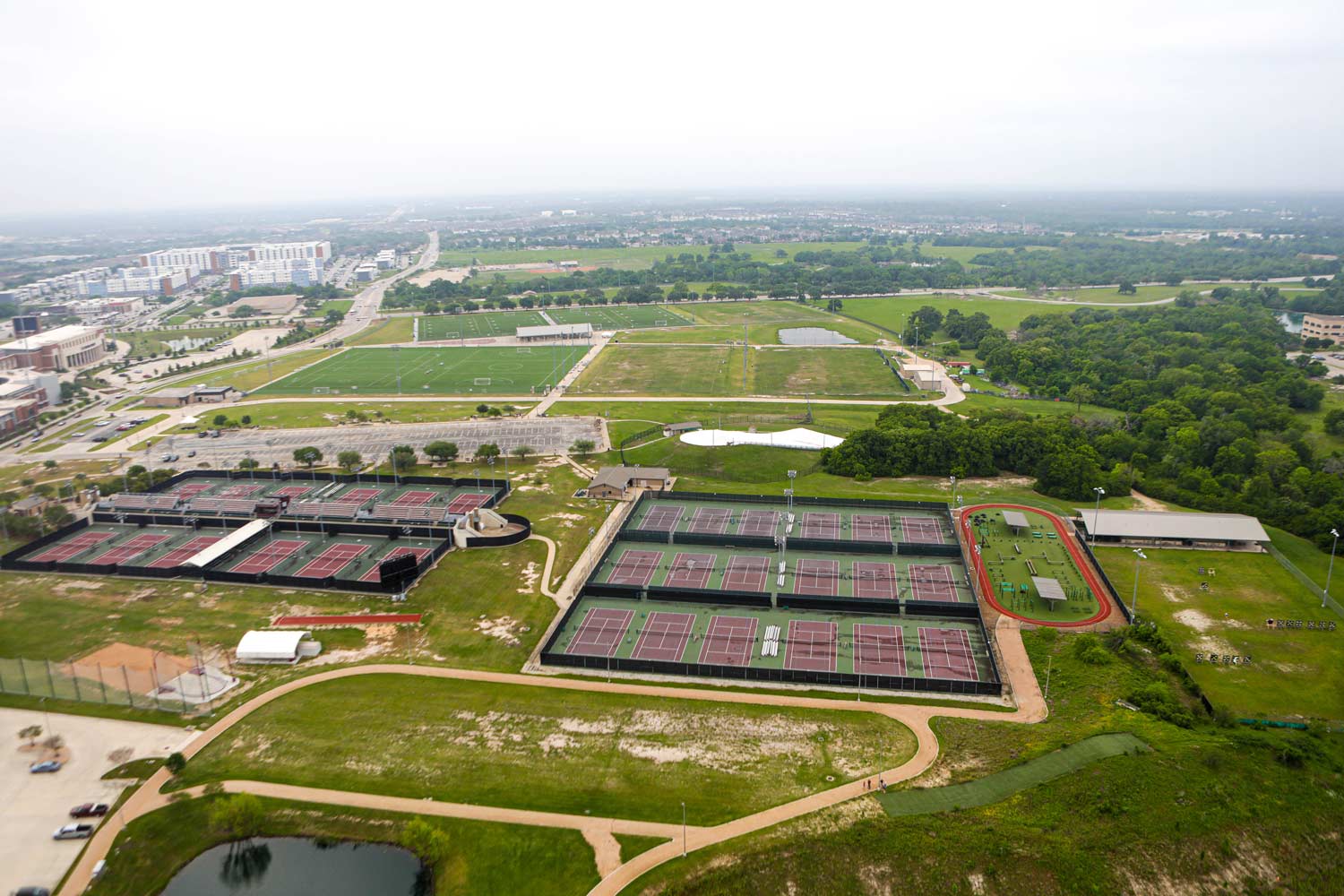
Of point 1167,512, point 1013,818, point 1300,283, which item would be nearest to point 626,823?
point 1013,818

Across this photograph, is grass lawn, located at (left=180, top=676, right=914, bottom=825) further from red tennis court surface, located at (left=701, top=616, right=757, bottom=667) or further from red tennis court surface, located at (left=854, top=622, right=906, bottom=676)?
red tennis court surface, located at (left=854, top=622, right=906, bottom=676)

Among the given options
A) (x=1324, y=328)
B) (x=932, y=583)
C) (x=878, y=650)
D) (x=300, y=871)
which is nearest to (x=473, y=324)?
(x=932, y=583)

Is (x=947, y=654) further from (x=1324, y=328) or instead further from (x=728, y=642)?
(x=1324, y=328)

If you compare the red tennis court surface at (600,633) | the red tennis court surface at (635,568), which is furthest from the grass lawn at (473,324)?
the red tennis court surface at (600,633)

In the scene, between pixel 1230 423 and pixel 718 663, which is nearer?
pixel 718 663

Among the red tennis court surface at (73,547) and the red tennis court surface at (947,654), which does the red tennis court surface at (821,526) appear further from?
the red tennis court surface at (73,547)

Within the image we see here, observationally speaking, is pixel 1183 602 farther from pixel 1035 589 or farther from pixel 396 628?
pixel 396 628

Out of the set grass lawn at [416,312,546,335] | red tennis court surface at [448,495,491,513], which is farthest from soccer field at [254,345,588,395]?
red tennis court surface at [448,495,491,513]
